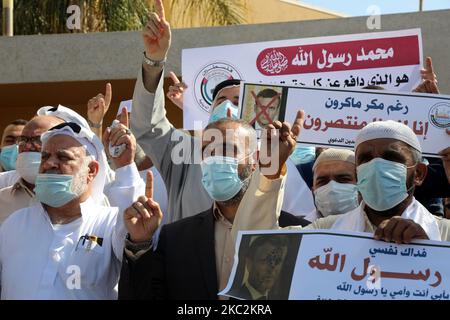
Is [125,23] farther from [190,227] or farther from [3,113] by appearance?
[190,227]

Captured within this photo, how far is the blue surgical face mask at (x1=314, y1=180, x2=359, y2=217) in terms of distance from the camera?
566 centimetres

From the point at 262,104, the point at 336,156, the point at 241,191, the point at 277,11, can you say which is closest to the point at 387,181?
the point at 241,191

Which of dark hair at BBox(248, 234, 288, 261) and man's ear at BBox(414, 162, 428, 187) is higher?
man's ear at BBox(414, 162, 428, 187)

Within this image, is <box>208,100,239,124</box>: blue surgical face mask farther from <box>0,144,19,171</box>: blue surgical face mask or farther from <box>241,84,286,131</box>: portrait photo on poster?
<box>0,144,19,171</box>: blue surgical face mask

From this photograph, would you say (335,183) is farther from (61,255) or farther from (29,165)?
(29,165)

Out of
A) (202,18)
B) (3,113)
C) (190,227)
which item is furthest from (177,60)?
(190,227)

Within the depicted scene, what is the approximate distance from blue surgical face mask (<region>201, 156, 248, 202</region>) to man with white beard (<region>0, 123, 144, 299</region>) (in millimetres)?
438

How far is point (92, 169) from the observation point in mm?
5441

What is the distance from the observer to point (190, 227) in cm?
508

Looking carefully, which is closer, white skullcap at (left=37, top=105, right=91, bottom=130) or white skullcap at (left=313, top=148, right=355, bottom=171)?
white skullcap at (left=313, top=148, right=355, bottom=171)

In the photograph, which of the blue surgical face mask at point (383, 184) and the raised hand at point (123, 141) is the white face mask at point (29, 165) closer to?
the raised hand at point (123, 141)

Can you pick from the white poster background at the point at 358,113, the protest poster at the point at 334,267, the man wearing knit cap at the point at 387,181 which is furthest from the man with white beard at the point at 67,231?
the white poster background at the point at 358,113

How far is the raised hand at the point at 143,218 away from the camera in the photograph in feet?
15.5

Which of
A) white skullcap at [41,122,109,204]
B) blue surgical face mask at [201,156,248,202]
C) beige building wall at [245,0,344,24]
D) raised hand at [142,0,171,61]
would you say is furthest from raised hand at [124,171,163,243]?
beige building wall at [245,0,344,24]
